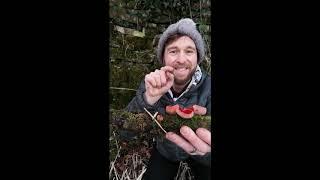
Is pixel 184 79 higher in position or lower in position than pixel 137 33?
lower

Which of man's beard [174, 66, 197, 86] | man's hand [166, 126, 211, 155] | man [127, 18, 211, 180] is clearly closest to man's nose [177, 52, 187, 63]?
man [127, 18, 211, 180]

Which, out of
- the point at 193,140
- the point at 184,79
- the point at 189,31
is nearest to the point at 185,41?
the point at 189,31

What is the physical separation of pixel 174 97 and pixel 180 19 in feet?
1.91

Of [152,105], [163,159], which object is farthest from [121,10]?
[163,159]

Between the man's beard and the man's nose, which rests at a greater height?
the man's nose

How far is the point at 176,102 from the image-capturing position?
377cm

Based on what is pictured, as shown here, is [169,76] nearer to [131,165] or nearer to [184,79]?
[184,79]

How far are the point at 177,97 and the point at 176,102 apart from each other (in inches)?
1.5

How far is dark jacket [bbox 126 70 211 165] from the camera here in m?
A: 3.73

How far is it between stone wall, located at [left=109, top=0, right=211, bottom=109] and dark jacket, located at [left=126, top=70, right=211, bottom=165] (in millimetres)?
61

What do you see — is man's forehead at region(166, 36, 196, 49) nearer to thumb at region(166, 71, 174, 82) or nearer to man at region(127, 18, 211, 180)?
man at region(127, 18, 211, 180)

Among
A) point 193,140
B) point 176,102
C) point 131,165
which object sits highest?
point 176,102

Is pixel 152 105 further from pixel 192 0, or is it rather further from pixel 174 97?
pixel 192 0

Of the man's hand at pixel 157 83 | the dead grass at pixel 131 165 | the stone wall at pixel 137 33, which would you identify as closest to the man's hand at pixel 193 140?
the dead grass at pixel 131 165
